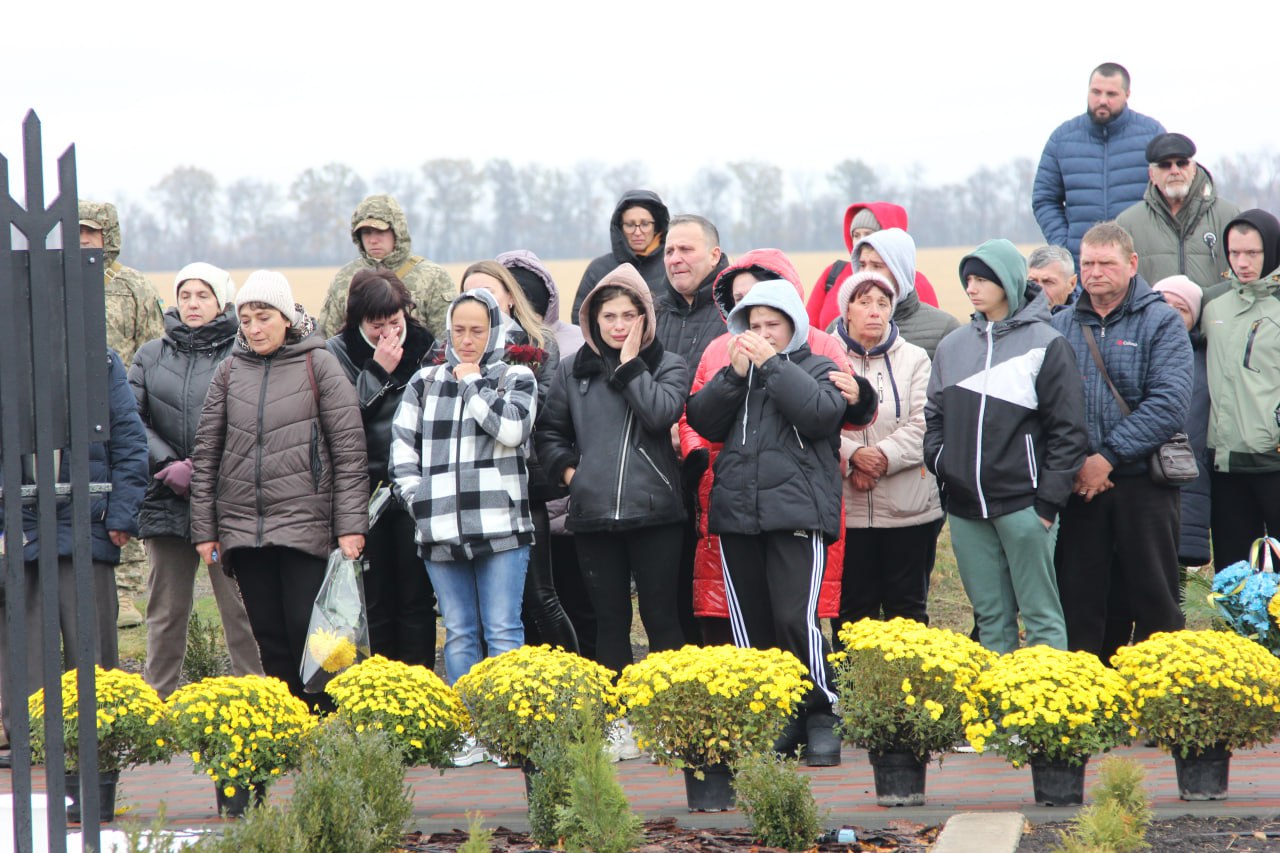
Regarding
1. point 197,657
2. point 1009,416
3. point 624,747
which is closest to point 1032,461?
point 1009,416

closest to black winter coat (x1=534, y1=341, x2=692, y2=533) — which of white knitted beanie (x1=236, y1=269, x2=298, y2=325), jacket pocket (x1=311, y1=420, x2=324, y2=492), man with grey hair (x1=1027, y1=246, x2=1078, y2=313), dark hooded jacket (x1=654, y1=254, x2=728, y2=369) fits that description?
dark hooded jacket (x1=654, y1=254, x2=728, y2=369)

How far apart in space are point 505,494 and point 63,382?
105 inches

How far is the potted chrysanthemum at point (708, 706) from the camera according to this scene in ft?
18.3

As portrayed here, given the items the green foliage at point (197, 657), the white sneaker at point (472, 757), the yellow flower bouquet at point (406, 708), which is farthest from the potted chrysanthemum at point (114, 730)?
the green foliage at point (197, 657)

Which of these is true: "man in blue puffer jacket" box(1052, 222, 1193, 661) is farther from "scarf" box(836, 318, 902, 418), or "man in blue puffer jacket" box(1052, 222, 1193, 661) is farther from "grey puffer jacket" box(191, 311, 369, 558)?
"grey puffer jacket" box(191, 311, 369, 558)

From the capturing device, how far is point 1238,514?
8.01 metres

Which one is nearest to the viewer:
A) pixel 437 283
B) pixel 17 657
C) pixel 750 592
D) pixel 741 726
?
pixel 17 657

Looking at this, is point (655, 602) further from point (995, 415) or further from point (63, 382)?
point (63, 382)

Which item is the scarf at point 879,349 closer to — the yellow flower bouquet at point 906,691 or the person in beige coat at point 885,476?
the person in beige coat at point 885,476

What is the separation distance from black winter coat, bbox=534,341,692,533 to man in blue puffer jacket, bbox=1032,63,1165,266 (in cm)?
408

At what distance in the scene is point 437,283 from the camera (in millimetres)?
9180

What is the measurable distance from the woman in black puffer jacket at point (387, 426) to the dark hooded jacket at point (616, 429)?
83 centimetres

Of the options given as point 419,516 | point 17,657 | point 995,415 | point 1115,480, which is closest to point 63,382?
point 17,657

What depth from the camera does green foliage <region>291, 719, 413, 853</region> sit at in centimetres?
464
